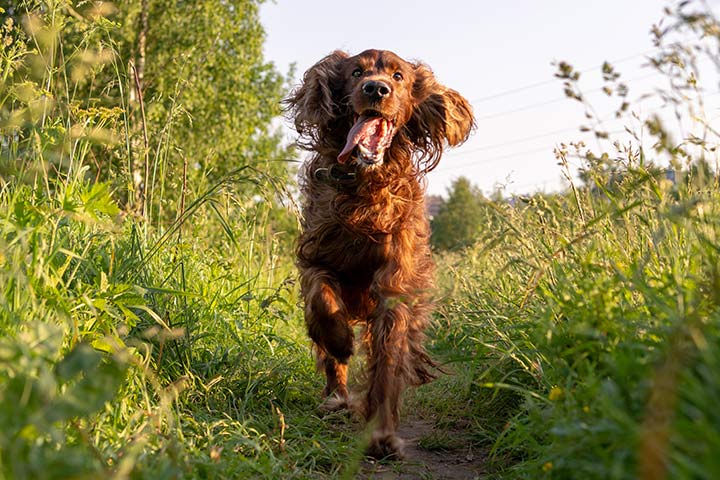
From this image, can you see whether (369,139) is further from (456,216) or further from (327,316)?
(456,216)

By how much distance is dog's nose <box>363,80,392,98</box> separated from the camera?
3254 mm

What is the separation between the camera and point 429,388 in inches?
156

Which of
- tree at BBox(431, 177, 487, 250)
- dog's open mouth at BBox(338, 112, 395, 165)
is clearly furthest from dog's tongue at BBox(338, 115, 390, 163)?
tree at BBox(431, 177, 487, 250)

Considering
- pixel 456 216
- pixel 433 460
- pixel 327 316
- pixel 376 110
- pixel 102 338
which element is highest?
pixel 456 216

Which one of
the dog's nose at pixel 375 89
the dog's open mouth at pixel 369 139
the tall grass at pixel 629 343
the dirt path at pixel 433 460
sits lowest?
the dirt path at pixel 433 460

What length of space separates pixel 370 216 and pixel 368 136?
37 centimetres

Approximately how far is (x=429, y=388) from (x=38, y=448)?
2.77 meters

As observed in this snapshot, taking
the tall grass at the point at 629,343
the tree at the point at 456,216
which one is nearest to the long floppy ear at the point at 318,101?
the tall grass at the point at 629,343

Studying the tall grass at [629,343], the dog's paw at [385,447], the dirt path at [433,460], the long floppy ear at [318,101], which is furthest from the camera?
the long floppy ear at [318,101]

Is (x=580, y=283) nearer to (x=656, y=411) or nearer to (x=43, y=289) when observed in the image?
(x=656, y=411)

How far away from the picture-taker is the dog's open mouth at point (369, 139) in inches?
128

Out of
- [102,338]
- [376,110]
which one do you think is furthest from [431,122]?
[102,338]

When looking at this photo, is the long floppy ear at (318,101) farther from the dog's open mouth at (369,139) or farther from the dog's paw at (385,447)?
the dog's paw at (385,447)

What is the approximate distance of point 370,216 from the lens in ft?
10.7
